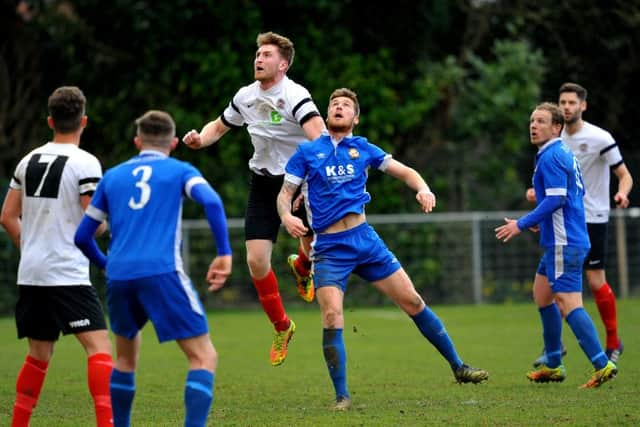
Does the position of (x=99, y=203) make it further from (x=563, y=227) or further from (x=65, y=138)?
(x=563, y=227)

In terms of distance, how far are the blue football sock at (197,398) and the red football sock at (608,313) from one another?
18.0ft

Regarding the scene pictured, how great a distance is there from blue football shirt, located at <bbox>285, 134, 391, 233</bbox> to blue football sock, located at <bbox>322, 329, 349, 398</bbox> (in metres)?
0.78

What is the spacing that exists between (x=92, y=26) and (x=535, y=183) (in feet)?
46.5

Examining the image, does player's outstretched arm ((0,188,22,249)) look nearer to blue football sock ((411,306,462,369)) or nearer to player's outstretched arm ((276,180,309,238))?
player's outstretched arm ((276,180,309,238))

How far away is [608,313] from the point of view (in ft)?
33.7

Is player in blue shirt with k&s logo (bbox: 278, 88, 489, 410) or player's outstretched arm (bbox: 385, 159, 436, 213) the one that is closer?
player's outstretched arm (bbox: 385, 159, 436, 213)

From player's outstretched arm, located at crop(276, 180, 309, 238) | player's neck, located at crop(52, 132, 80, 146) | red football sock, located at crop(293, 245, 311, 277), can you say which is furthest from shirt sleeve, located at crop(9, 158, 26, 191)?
red football sock, located at crop(293, 245, 311, 277)

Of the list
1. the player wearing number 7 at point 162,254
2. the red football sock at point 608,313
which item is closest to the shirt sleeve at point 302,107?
the player wearing number 7 at point 162,254

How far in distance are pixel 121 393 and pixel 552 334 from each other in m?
4.49

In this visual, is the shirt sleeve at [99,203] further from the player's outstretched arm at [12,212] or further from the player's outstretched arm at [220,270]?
the player's outstretched arm at [12,212]

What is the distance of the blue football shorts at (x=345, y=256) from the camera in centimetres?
783

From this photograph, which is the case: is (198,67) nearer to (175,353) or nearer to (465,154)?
(465,154)

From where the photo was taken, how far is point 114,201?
580 cm

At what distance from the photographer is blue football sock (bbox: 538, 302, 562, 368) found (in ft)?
30.1
